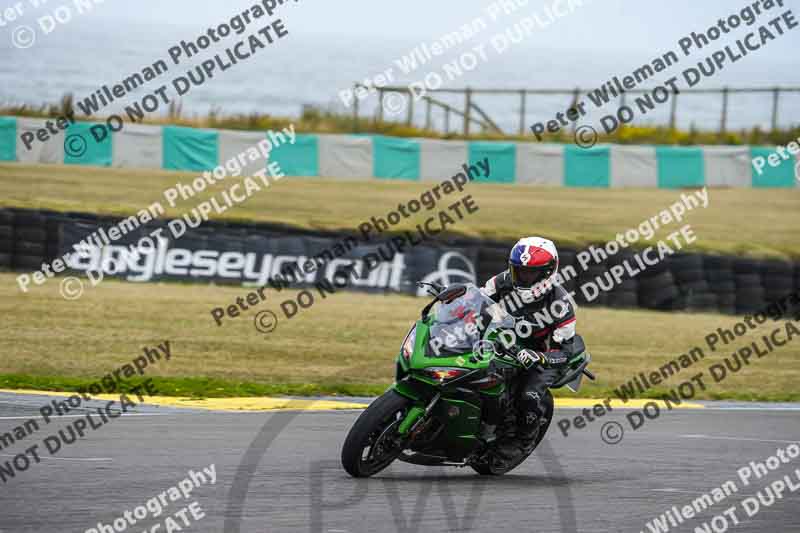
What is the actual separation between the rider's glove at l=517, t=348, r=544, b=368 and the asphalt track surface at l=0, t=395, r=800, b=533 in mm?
912

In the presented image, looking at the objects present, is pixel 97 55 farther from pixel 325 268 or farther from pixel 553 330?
pixel 553 330

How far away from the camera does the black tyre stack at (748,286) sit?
872 inches

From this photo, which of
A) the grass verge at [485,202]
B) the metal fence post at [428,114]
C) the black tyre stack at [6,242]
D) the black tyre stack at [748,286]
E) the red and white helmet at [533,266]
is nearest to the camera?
the red and white helmet at [533,266]

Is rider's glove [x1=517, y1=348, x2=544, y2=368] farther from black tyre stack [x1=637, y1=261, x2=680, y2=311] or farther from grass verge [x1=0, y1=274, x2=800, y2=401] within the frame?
black tyre stack [x1=637, y1=261, x2=680, y2=311]

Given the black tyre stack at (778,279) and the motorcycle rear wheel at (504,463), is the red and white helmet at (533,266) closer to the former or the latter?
the motorcycle rear wheel at (504,463)

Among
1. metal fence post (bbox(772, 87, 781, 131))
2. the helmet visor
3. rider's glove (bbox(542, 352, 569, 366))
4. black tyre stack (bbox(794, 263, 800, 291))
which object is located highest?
metal fence post (bbox(772, 87, 781, 131))

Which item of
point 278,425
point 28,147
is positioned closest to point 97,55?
point 28,147

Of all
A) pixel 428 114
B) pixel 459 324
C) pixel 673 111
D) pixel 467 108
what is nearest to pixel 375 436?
pixel 459 324

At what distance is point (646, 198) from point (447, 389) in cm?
2762

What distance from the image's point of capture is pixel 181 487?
811 centimetres

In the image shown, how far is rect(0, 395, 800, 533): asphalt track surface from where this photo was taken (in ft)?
24.5

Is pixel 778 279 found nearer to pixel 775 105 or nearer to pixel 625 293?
pixel 625 293

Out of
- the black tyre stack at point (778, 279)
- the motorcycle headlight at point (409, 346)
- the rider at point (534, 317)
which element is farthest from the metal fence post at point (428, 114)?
the motorcycle headlight at point (409, 346)

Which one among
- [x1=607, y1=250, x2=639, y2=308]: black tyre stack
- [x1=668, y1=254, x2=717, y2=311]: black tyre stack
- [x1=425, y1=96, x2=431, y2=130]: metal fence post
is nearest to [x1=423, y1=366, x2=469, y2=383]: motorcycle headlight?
[x1=607, y1=250, x2=639, y2=308]: black tyre stack
